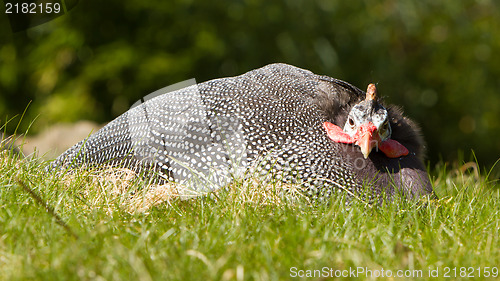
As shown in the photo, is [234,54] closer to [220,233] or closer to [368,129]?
[368,129]

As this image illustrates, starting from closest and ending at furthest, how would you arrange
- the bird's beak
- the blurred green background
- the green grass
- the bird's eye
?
the green grass, the bird's beak, the bird's eye, the blurred green background

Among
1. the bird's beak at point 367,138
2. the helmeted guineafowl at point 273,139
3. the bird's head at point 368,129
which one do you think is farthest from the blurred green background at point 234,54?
the bird's beak at point 367,138

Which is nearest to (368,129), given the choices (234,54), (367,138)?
(367,138)

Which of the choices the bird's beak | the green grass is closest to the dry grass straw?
the green grass

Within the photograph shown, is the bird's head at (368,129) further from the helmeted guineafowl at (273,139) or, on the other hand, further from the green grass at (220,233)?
the green grass at (220,233)

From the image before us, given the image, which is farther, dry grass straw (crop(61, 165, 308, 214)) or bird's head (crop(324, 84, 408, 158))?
bird's head (crop(324, 84, 408, 158))

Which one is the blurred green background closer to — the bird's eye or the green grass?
the bird's eye

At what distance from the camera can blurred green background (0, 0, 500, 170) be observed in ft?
25.4

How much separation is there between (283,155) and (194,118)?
607mm

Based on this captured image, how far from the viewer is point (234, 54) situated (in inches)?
309

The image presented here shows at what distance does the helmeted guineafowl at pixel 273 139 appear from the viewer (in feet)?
10.9

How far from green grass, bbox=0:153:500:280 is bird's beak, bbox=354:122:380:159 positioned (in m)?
0.31

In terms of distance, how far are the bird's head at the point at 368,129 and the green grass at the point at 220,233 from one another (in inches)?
14.6

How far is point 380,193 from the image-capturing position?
3270 millimetres
